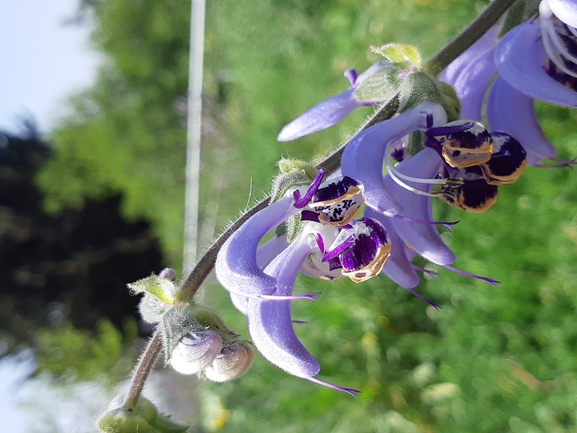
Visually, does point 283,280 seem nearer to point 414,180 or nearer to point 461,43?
point 414,180

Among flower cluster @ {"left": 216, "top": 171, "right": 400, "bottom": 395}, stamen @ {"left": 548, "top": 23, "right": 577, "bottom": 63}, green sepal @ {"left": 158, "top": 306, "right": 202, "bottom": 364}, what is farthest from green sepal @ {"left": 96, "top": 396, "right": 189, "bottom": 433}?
stamen @ {"left": 548, "top": 23, "right": 577, "bottom": 63}

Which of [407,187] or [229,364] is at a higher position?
[407,187]

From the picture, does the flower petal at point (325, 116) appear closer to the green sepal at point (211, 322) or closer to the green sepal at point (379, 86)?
the green sepal at point (379, 86)

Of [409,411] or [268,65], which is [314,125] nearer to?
[409,411]

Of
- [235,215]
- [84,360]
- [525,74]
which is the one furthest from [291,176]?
[84,360]

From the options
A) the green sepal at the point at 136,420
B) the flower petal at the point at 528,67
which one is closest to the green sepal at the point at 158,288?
the green sepal at the point at 136,420

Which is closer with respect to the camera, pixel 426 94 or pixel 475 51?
pixel 426 94

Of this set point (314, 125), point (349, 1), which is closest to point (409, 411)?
point (314, 125)
